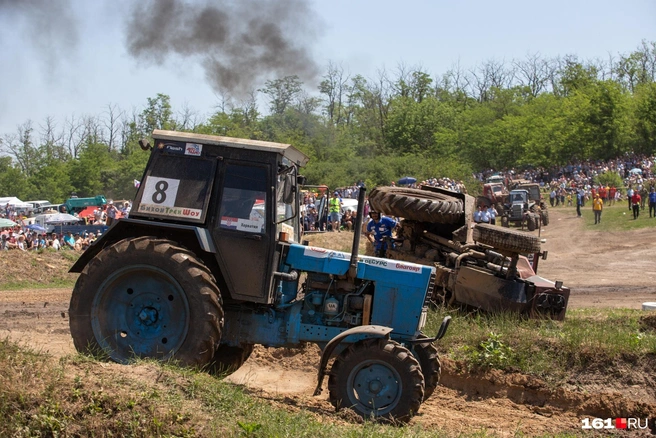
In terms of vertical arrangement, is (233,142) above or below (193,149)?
above

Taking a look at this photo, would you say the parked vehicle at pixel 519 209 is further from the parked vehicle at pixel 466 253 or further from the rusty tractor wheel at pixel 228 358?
the rusty tractor wheel at pixel 228 358

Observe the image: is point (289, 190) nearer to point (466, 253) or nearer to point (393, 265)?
point (393, 265)

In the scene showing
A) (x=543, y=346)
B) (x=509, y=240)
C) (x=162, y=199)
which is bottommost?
(x=543, y=346)

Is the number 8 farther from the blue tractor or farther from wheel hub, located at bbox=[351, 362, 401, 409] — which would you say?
wheel hub, located at bbox=[351, 362, 401, 409]

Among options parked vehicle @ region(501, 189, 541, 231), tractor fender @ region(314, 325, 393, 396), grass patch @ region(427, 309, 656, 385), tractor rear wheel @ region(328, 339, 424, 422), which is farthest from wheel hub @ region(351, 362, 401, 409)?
parked vehicle @ region(501, 189, 541, 231)

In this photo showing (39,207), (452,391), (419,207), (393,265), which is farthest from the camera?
(39,207)

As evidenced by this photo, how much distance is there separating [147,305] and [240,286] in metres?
0.92

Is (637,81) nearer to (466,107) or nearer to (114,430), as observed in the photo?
(466,107)

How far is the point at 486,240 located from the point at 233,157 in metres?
4.87

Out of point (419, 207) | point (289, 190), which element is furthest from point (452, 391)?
point (419, 207)

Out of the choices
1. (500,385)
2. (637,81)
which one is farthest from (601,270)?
(637,81)

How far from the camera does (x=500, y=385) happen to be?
354 inches

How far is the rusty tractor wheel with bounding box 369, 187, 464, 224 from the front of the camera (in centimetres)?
1243

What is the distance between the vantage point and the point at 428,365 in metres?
7.60
